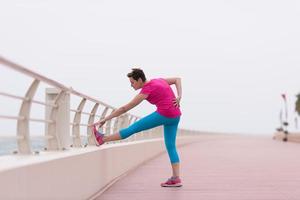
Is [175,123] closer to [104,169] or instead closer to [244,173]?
[104,169]

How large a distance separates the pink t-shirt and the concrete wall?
1.10 meters

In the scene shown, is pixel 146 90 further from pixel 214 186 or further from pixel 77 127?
pixel 214 186

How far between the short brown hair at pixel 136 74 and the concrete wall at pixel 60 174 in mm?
1167

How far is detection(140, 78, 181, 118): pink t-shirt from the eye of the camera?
31.1ft

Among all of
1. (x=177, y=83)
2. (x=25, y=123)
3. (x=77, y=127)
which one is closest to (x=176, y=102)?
(x=177, y=83)

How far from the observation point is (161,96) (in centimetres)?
965

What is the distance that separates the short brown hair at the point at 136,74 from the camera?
30.7ft

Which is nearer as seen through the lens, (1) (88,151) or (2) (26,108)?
(2) (26,108)

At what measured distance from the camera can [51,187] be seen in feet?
21.4

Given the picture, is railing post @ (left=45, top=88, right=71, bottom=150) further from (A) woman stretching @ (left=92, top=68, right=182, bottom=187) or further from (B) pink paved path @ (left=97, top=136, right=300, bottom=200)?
(B) pink paved path @ (left=97, top=136, right=300, bottom=200)

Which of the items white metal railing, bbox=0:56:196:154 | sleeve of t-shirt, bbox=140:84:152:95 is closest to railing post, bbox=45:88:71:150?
white metal railing, bbox=0:56:196:154

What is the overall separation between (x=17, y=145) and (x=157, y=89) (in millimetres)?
3433

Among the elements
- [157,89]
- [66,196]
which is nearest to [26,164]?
[66,196]

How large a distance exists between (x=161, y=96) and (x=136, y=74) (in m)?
0.53
